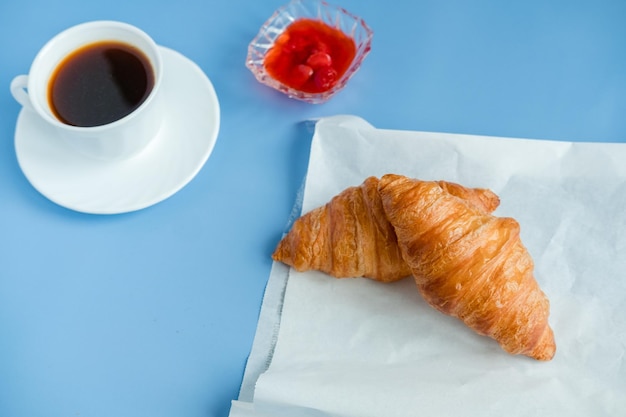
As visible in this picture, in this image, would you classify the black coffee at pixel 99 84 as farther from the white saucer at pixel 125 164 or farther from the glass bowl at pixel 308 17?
the glass bowl at pixel 308 17

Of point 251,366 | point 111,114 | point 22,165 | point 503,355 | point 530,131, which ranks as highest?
point 530,131

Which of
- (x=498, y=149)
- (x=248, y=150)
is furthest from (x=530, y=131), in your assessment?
(x=248, y=150)

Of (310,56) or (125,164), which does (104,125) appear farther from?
(310,56)

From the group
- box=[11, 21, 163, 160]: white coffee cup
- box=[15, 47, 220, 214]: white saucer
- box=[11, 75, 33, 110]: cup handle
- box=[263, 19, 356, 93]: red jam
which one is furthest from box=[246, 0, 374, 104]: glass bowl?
box=[11, 75, 33, 110]: cup handle

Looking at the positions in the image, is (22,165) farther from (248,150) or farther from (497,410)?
(497,410)

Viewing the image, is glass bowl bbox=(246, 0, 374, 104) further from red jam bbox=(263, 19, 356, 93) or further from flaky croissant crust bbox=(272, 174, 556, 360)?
flaky croissant crust bbox=(272, 174, 556, 360)

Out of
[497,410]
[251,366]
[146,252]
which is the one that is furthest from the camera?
[146,252]

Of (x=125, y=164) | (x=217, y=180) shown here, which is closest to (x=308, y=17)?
(x=217, y=180)
